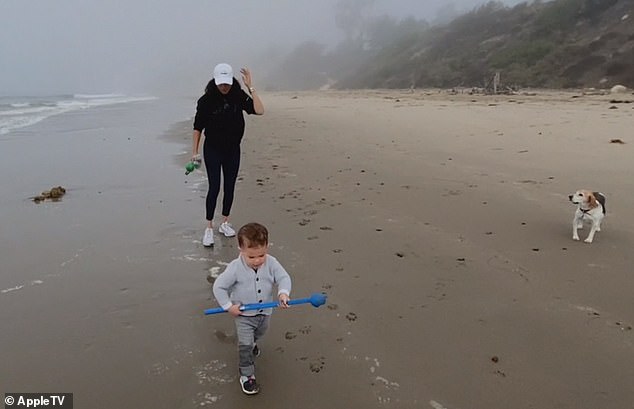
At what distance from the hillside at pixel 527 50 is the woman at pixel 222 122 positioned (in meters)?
23.3

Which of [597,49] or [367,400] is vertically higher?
[597,49]

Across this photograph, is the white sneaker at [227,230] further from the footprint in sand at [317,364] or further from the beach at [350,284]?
the footprint in sand at [317,364]

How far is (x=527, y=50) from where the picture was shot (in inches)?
1233

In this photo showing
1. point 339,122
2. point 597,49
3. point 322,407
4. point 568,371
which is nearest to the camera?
point 322,407

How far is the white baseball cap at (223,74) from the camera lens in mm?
4480

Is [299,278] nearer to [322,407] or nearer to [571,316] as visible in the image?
[322,407]

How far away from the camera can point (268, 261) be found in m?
2.78

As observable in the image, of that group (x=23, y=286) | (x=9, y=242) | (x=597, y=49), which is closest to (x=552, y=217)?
(x=23, y=286)

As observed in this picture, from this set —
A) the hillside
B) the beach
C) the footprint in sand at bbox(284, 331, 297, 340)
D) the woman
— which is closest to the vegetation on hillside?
the hillside

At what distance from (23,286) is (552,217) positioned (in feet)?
15.4

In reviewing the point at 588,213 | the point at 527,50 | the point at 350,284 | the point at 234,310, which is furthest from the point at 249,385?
the point at 527,50

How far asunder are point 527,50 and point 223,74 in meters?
31.3

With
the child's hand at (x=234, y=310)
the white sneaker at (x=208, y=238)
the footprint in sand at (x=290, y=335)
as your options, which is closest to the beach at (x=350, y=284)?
the footprint in sand at (x=290, y=335)

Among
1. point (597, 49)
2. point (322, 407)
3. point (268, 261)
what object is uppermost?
point (597, 49)
